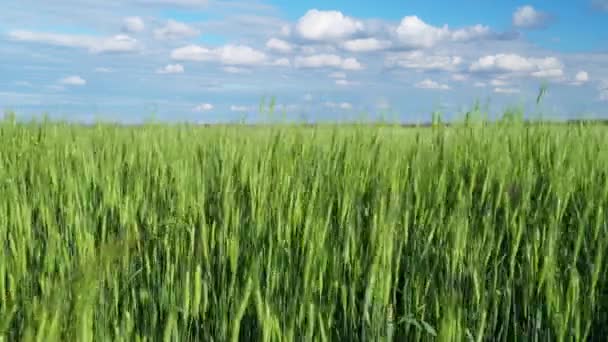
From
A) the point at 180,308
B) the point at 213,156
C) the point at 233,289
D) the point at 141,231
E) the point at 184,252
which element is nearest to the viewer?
the point at 180,308

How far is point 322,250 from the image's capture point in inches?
54.0

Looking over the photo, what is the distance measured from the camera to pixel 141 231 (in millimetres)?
1826

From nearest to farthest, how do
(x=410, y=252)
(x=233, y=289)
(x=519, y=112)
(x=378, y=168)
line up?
(x=233, y=289), (x=410, y=252), (x=378, y=168), (x=519, y=112)

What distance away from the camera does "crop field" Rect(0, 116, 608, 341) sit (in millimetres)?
1271

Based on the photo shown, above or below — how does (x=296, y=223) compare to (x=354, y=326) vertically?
above

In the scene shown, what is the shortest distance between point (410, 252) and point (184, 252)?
59 centimetres

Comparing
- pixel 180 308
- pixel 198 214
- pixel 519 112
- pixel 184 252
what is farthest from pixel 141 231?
pixel 519 112

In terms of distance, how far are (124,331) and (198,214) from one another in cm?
64

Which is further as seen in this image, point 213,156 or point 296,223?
point 213,156

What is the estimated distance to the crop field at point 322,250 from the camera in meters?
1.27

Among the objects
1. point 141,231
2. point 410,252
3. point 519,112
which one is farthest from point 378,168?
point 519,112

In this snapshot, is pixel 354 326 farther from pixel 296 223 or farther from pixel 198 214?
pixel 198 214

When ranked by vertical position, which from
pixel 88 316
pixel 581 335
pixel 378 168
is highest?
pixel 378 168

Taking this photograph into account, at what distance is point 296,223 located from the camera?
1.69m
